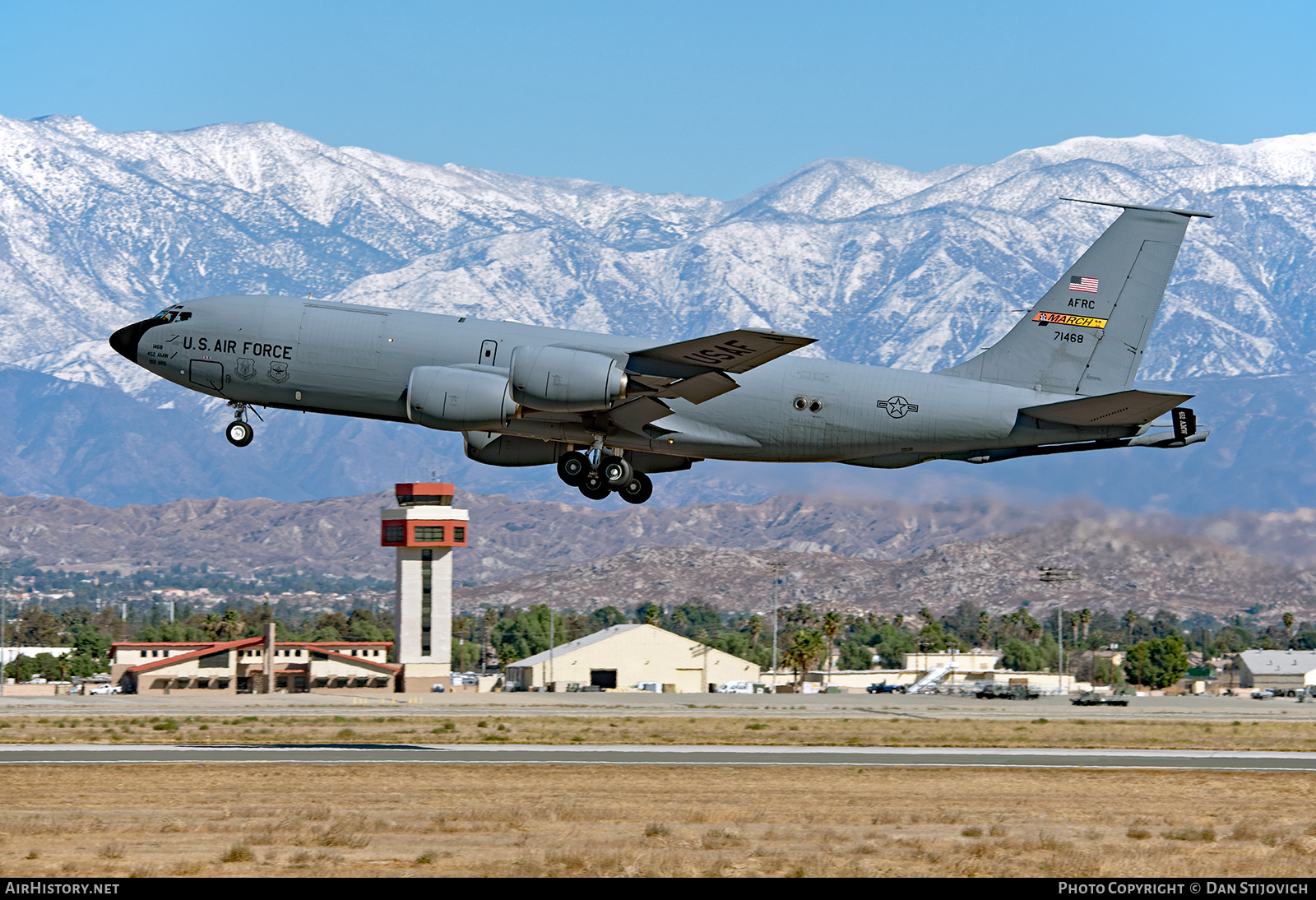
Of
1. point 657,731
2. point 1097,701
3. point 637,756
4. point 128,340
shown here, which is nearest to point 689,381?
point 637,756

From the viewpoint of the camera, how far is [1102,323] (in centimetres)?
4853

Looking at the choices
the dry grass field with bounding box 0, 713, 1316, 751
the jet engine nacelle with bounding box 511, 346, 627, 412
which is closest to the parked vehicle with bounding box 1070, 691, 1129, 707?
the dry grass field with bounding box 0, 713, 1316, 751

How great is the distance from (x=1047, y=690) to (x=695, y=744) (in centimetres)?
10755

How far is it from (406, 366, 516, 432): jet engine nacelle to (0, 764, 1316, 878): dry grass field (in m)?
11.1

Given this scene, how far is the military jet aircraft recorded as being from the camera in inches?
1801

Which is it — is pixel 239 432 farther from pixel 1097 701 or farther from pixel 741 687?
pixel 741 687

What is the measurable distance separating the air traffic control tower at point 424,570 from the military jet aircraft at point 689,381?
118055 millimetres

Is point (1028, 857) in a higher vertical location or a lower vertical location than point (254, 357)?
lower

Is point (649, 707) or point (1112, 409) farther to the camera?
point (649, 707)

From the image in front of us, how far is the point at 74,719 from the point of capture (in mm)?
85188

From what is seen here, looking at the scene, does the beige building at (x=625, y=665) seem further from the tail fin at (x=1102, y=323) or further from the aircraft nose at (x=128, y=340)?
the tail fin at (x=1102, y=323)

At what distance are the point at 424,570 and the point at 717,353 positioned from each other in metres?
131
